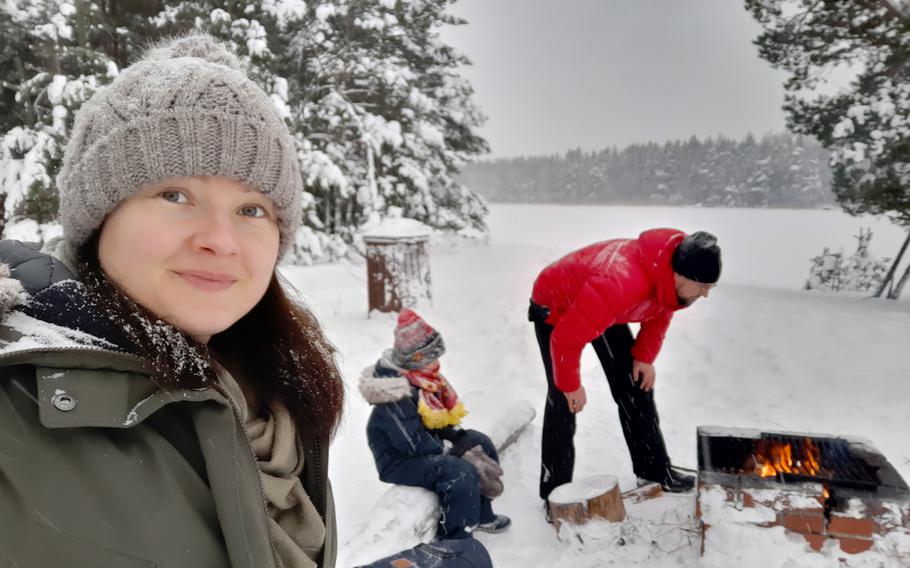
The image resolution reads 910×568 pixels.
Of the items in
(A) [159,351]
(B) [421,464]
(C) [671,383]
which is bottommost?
(C) [671,383]

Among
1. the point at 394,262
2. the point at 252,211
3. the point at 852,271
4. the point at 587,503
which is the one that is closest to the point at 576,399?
the point at 587,503

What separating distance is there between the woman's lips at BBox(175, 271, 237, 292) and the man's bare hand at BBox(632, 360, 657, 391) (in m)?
3.19

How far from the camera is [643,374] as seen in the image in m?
3.76

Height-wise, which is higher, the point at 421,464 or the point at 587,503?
the point at 421,464

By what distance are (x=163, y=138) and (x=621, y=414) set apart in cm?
359

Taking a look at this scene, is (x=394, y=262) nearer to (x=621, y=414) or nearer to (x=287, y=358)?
(x=621, y=414)

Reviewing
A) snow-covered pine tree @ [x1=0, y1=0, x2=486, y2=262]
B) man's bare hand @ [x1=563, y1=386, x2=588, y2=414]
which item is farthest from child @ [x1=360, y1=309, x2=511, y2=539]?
snow-covered pine tree @ [x1=0, y1=0, x2=486, y2=262]

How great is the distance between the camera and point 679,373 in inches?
256

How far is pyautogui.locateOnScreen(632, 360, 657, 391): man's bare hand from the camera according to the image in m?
3.74

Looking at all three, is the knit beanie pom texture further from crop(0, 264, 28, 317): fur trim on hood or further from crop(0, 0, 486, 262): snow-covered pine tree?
crop(0, 0, 486, 262): snow-covered pine tree

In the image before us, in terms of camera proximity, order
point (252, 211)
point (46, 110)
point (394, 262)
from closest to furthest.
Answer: point (252, 211)
point (394, 262)
point (46, 110)

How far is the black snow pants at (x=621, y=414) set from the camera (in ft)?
12.0

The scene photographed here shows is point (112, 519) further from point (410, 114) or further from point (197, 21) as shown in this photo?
point (410, 114)

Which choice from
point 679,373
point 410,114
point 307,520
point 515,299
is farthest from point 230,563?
point 410,114
